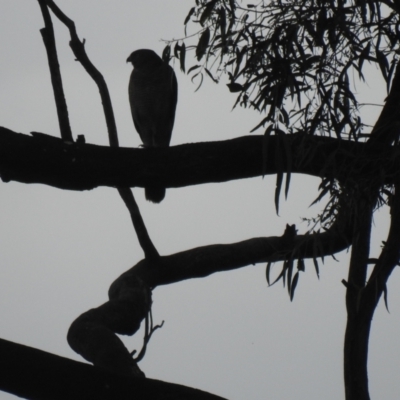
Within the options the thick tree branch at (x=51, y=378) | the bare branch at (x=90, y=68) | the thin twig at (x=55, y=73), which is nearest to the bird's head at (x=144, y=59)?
the bare branch at (x=90, y=68)

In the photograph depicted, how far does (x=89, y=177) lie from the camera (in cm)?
163

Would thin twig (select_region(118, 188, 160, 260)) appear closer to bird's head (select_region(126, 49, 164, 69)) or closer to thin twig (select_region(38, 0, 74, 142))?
thin twig (select_region(38, 0, 74, 142))

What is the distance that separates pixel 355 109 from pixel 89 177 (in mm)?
718

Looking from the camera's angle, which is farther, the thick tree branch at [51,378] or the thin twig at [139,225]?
the thin twig at [139,225]

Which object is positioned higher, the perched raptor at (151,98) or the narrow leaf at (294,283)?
the perched raptor at (151,98)

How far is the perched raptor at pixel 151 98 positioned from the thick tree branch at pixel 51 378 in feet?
11.5

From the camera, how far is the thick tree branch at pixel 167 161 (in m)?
1.60

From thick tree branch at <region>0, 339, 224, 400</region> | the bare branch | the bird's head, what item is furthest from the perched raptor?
thick tree branch at <region>0, 339, 224, 400</region>

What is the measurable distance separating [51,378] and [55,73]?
98 cm

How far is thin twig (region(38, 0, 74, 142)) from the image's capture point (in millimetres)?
1836

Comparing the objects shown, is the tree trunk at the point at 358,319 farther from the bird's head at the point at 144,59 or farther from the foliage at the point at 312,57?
the bird's head at the point at 144,59

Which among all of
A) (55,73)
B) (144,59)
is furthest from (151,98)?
(55,73)

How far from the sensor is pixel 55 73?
1.93 m

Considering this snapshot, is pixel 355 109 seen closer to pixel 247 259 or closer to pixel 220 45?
pixel 220 45
